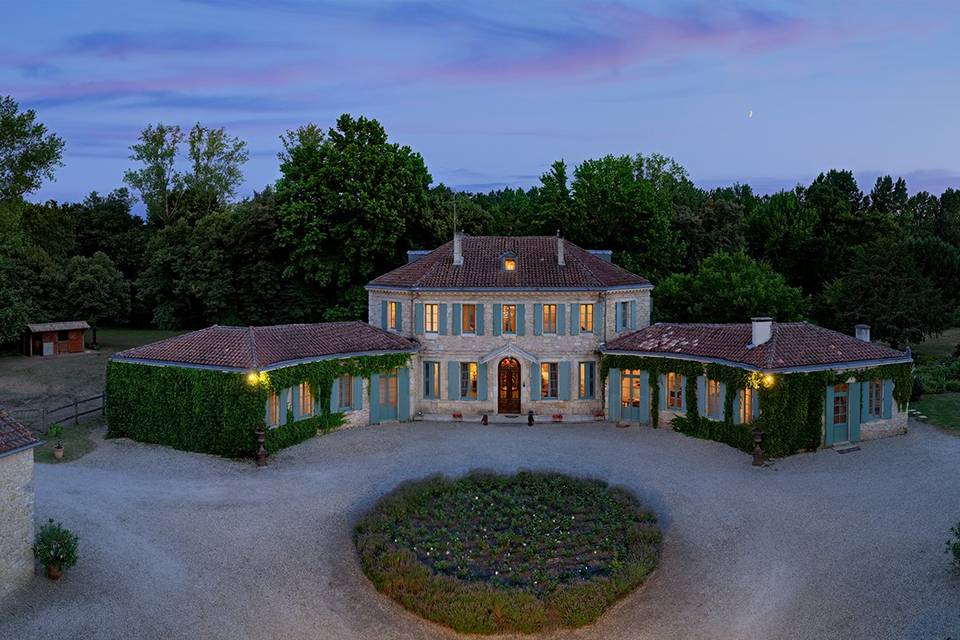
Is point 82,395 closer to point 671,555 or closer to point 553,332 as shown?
point 553,332

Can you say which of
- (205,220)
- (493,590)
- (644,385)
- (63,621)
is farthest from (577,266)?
(205,220)

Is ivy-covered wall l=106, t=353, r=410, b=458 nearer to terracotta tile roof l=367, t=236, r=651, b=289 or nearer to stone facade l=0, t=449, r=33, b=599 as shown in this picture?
terracotta tile roof l=367, t=236, r=651, b=289

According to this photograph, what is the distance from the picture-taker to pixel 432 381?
111 feet

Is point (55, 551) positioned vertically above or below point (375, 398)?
below

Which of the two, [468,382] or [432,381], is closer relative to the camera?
[468,382]

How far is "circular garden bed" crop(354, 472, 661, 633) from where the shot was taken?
15.2 m

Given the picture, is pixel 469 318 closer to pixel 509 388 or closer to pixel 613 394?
pixel 509 388

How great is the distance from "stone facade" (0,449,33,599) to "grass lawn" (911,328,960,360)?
1964 inches

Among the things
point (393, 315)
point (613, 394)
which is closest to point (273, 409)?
point (393, 315)

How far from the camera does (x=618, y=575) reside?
1658 centimetres

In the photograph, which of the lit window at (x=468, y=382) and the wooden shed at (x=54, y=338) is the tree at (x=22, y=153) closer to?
the wooden shed at (x=54, y=338)

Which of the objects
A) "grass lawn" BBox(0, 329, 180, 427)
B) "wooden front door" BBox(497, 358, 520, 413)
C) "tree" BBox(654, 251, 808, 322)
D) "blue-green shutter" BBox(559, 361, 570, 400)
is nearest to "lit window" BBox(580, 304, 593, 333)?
"blue-green shutter" BBox(559, 361, 570, 400)

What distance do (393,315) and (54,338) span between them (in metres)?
31.0

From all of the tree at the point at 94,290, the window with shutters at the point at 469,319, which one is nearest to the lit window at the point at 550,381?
the window with shutters at the point at 469,319
